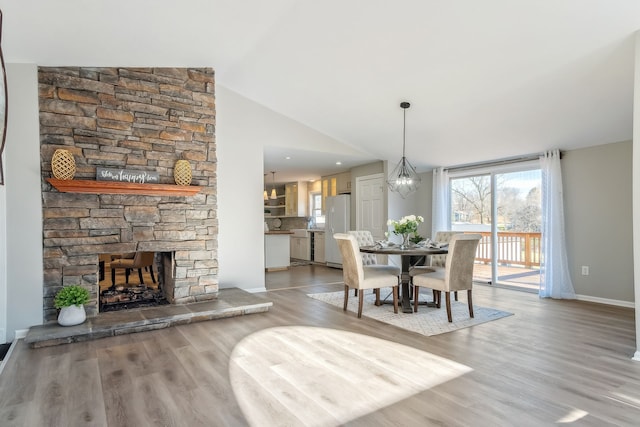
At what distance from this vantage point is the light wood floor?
6.80 ft

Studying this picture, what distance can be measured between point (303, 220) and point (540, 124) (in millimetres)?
6581

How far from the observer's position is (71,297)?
3512 millimetres

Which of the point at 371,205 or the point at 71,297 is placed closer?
the point at 71,297

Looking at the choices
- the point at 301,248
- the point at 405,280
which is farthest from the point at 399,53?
Answer: the point at 301,248

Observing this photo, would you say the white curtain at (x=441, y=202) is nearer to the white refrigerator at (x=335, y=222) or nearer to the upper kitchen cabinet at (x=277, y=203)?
the white refrigerator at (x=335, y=222)

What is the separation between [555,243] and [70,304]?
5.87 metres

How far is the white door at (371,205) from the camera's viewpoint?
7.16m

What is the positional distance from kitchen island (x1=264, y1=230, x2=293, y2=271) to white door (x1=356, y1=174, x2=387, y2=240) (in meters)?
1.54

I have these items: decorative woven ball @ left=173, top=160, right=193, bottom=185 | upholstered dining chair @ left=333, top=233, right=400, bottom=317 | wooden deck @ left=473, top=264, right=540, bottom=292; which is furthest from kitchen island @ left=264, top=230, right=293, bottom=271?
wooden deck @ left=473, top=264, right=540, bottom=292

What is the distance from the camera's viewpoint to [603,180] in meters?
4.84

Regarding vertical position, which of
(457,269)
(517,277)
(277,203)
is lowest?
(517,277)

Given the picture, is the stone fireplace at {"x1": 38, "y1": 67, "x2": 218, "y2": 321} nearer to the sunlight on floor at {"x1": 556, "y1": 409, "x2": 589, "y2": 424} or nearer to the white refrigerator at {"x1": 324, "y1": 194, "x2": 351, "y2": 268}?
the sunlight on floor at {"x1": 556, "y1": 409, "x2": 589, "y2": 424}

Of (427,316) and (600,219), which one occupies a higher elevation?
(600,219)

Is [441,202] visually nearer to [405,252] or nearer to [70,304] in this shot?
[405,252]
